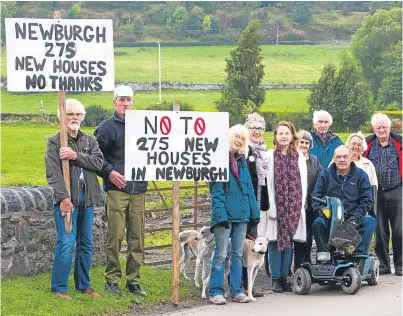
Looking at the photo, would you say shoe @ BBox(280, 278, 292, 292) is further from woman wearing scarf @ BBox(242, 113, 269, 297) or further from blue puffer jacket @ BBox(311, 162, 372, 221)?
blue puffer jacket @ BBox(311, 162, 372, 221)

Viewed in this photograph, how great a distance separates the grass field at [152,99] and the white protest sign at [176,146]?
60.9 meters

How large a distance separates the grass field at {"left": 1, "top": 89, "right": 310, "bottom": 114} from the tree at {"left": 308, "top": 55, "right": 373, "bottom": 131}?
2.40 m

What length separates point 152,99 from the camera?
93.8 meters

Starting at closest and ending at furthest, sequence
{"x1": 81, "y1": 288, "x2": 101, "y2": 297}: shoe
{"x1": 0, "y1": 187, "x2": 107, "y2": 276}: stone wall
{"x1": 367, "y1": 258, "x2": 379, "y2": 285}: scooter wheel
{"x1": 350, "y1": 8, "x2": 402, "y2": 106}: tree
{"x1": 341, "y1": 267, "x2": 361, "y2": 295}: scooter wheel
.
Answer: {"x1": 81, "y1": 288, "x2": 101, "y2": 297}: shoe < {"x1": 0, "y1": 187, "x2": 107, "y2": 276}: stone wall < {"x1": 341, "y1": 267, "x2": 361, "y2": 295}: scooter wheel < {"x1": 367, "y1": 258, "x2": 379, "y2": 285}: scooter wheel < {"x1": 350, "y1": 8, "x2": 402, "y2": 106}: tree

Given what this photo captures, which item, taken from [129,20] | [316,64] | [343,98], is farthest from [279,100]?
[129,20]

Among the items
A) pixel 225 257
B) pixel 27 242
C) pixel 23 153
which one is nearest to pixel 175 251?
pixel 225 257

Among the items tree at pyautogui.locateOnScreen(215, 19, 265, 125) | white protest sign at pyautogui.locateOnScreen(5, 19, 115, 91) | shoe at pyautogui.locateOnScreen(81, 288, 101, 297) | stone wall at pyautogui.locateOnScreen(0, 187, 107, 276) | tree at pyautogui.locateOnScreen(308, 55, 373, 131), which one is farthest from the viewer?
tree at pyautogui.locateOnScreen(308, 55, 373, 131)

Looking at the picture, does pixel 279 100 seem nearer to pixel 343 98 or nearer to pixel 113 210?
pixel 343 98

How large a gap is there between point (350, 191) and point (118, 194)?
10.6 feet

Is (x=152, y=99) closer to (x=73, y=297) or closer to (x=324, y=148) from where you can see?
(x=324, y=148)

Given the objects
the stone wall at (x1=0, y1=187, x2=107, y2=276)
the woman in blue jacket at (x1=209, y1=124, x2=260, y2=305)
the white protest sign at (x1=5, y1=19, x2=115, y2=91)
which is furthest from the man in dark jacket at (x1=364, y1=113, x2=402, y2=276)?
the stone wall at (x1=0, y1=187, x2=107, y2=276)

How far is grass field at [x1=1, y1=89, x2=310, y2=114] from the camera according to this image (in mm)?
78438

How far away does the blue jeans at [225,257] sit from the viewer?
12664 mm

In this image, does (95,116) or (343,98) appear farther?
(343,98)
